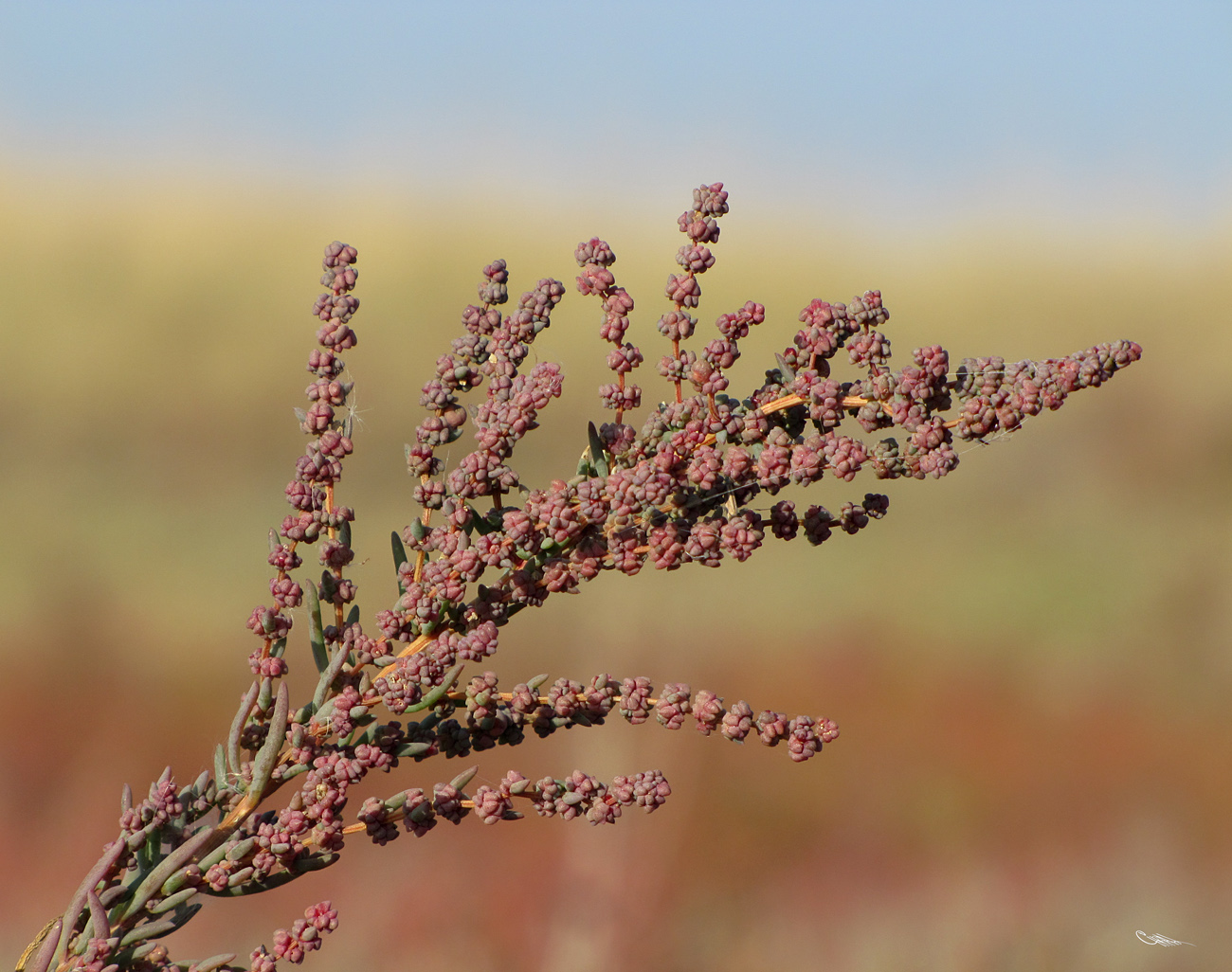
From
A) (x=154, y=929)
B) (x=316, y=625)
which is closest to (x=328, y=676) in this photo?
(x=316, y=625)

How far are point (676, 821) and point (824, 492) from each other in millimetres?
872

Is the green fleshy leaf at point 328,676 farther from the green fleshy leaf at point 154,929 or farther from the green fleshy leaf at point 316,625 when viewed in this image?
the green fleshy leaf at point 154,929

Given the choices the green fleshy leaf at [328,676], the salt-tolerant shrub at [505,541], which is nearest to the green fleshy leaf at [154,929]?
the salt-tolerant shrub at [505,541]

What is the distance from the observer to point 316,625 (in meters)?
0.63

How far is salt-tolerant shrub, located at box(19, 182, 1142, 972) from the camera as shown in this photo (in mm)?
561

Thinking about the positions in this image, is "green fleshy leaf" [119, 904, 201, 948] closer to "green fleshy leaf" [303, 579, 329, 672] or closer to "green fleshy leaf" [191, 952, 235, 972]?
"green fleshy leaf" [191, 952, 235, 972]

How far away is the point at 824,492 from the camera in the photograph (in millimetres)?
2588

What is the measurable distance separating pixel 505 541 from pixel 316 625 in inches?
5.6

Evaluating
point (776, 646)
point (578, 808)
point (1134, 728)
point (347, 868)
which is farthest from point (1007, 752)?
point (578, 808)

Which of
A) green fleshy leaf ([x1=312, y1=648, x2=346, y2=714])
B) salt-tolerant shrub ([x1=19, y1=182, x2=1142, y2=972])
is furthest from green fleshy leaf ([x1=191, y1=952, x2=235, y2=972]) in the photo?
green fleshy leaf ([x1=312, y1=648, x2=346, y2=714])

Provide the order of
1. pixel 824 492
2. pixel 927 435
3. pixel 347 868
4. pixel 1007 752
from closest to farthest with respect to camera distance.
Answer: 1. pixel 927 435
2. pixel 347 868
3. pixel 824 492
4. pixel 1007 752

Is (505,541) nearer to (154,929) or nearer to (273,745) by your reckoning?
(273,745)

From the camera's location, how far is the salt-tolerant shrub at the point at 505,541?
1.84 ft

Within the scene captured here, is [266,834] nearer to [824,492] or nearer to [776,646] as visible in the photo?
[824,492]
